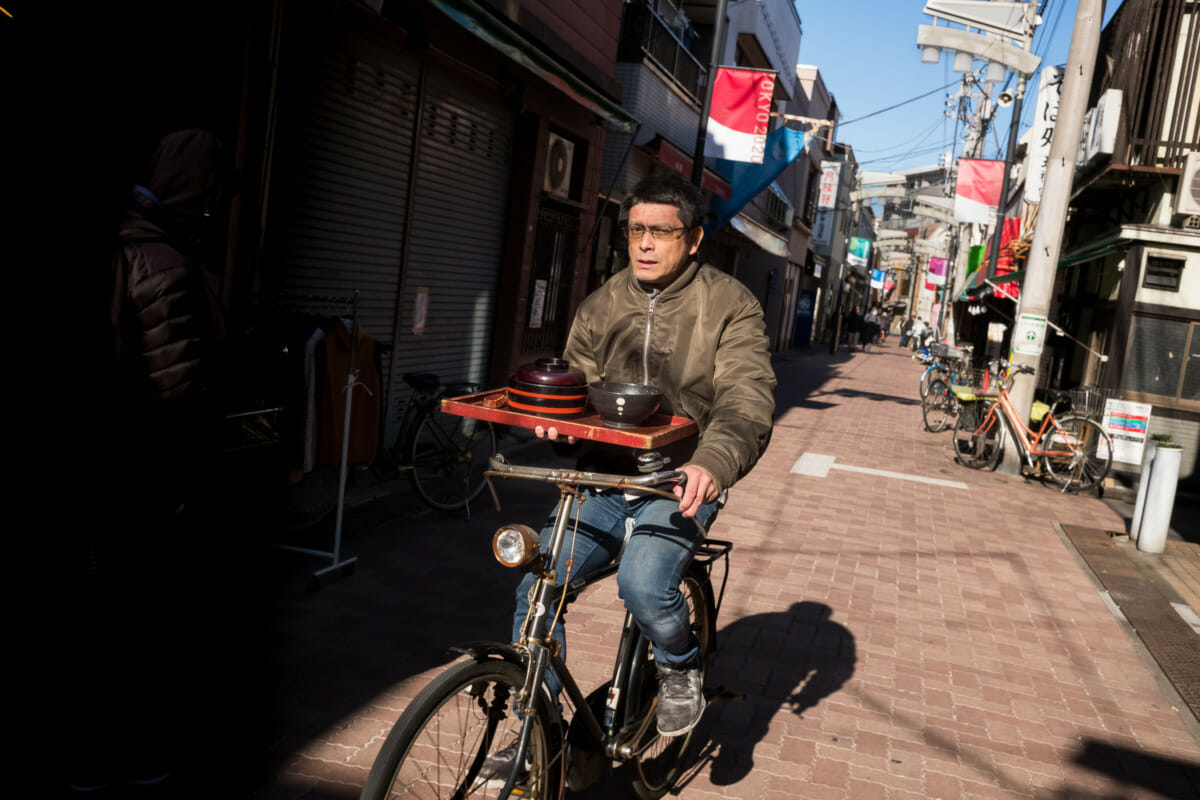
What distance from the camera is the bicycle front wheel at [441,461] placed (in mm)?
7148

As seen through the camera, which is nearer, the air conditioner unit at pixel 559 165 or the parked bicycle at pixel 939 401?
the air conditioner unit at pixel 559 165

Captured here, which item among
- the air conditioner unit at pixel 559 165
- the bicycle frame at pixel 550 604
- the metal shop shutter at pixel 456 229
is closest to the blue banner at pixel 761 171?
the air conditioner unit at pixel 559 165

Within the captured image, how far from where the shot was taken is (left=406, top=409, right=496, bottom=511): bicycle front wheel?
7148 millimetres

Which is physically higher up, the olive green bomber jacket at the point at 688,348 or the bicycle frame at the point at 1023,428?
the olive green bomber jacket at the point at 688,348

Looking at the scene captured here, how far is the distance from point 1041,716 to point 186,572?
4.03 m

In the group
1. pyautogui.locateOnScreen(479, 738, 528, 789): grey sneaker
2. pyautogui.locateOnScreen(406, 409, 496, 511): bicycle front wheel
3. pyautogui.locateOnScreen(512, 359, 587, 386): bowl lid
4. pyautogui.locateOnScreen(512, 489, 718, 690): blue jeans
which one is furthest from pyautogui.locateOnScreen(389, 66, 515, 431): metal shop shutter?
pyautogui.locateOnScreen(479, 738, 528, 789): grey sneaker

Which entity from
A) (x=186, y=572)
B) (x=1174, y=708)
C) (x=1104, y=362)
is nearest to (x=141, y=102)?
(x=186, y=572)

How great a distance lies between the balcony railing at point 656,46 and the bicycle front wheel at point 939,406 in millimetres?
7113

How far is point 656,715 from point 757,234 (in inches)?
665

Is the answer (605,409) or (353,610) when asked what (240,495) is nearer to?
(353,610)

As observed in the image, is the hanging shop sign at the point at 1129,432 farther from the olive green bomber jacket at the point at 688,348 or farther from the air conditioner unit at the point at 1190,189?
the olive green bomber jacket at the point at 688,348

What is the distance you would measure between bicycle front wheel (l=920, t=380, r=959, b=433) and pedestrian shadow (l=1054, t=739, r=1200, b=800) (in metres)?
12.2

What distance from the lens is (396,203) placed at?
8438mm

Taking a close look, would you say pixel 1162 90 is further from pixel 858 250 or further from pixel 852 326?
pixel 858 250
